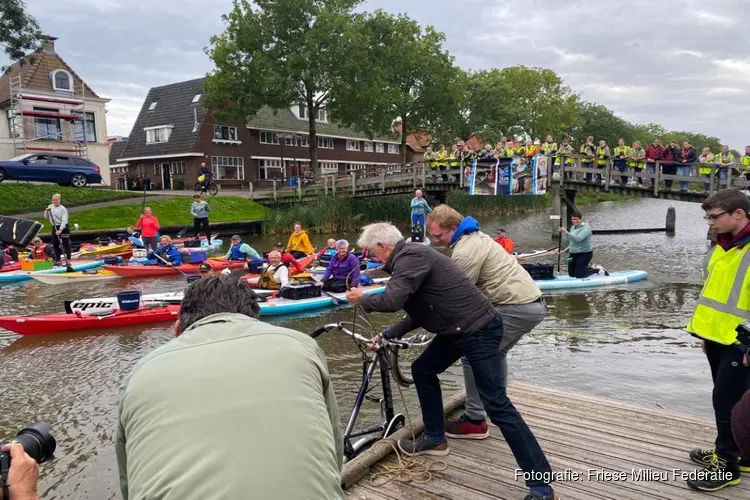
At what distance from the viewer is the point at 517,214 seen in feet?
121

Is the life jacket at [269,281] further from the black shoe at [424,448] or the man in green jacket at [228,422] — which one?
the man in green jacket at [228,422]

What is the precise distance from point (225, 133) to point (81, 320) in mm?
32910

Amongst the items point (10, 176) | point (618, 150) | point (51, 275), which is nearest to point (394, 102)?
point (618, 150)

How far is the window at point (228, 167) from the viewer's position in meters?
40.0

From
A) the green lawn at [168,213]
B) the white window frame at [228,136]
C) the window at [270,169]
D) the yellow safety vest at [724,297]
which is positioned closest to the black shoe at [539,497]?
the yellow safety vest at [724,297]

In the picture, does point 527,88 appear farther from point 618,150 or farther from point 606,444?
point 606,444

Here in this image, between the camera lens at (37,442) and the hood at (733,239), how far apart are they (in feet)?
13.2

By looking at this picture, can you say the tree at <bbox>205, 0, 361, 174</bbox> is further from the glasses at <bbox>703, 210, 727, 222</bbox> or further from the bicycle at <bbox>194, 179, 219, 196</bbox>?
the glasses at <bbox>703, 210, 727, 222</bbox>

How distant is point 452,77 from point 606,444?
3950cm

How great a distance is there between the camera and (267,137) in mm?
44594

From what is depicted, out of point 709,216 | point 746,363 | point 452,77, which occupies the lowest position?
point 746,363

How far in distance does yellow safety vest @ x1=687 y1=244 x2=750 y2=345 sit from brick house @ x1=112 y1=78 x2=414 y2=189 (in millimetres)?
34569

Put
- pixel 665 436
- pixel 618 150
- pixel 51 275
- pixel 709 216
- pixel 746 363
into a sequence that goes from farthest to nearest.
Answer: pixel 618 150 < pixel 51 275 < pixel 665 436 < pixel 709 216 < pixel 746 363

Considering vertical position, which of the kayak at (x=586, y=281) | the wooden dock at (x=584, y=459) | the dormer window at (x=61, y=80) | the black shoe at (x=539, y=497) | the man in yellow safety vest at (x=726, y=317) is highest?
the dormer window at (x=61, y=80)
